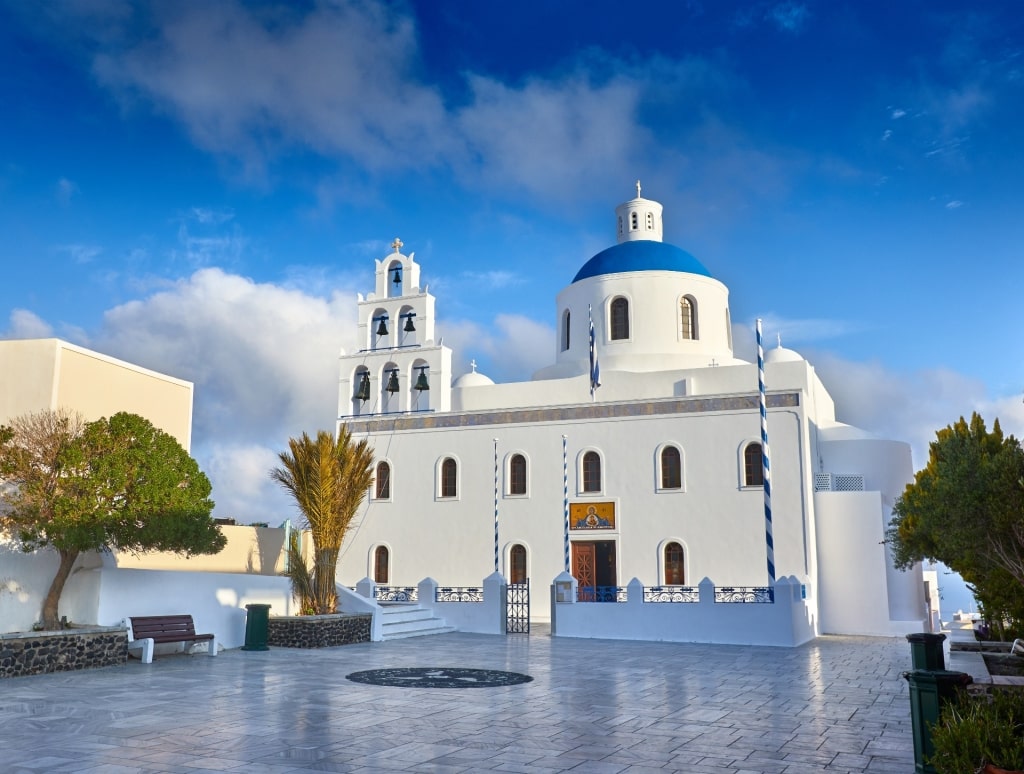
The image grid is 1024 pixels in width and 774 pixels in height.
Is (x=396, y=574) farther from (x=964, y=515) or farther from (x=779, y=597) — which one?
(x=964, y=515)

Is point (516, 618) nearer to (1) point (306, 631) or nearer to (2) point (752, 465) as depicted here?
(1) point (306, 631)

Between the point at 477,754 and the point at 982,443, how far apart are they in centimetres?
614

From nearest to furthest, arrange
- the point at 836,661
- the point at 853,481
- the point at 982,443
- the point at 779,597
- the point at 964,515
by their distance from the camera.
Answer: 1. the point at 964,515
2. the point at 982,443
3. the point at 836,661
4. the point at 779,597
5. the point at 853,481

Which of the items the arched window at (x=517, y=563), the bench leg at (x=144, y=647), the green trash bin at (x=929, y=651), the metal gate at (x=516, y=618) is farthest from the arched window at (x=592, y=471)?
the green trash bin at (x=929, y=651)

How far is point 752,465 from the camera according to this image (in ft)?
68.2

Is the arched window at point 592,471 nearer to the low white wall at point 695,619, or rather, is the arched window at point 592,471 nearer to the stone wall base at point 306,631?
the low white wall at point 695,619

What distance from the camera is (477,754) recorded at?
6477 millimetres

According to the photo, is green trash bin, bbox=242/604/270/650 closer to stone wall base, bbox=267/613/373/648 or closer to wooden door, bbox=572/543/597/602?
stone wall base, bbox=267/613/373/648

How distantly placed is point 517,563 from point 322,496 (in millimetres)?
7335

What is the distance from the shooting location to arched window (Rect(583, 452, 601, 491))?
2211 centimetres

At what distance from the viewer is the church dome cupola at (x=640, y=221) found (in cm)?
2688

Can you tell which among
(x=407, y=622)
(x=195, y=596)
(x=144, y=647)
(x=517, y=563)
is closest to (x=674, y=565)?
(x=517, y=563)

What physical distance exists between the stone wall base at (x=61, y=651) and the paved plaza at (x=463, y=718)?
271mm

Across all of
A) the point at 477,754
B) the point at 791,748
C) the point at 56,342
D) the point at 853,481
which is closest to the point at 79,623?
the point at 56,342
